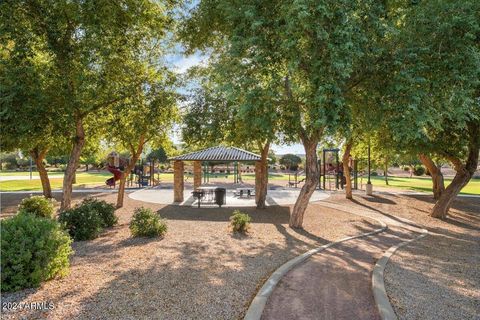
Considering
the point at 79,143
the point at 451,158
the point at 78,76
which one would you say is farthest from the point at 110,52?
the point at 451,158

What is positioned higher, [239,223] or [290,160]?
[290,160]

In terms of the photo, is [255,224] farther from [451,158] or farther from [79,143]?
[451,158]

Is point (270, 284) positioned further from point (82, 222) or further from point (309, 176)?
point (309, 176)

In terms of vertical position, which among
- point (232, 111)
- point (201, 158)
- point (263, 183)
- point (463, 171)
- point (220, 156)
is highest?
point (232, 111)

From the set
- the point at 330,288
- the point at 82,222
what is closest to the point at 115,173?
the point at 82,222

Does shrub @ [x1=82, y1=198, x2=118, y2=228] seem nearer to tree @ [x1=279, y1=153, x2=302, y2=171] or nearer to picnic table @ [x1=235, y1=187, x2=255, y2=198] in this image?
picnic table @ [x1=235, y1=187, x2=255, y2=198]

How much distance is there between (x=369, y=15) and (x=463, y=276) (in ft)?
23.4

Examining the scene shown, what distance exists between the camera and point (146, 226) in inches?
408

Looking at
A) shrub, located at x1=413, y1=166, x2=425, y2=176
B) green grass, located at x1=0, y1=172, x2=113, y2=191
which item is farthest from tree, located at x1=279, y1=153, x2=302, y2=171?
green grass, located at x1=0, y1=172, x2=113, y2=191

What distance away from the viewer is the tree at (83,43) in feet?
32.8

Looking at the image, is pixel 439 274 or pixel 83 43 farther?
pixel 83 43

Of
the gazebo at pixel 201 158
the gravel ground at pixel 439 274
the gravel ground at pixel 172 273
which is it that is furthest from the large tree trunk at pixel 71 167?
the gravel ground at pixel 439 274

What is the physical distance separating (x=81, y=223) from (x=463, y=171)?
56.3 feet

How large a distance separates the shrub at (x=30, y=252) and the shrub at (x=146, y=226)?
394 centimetres
